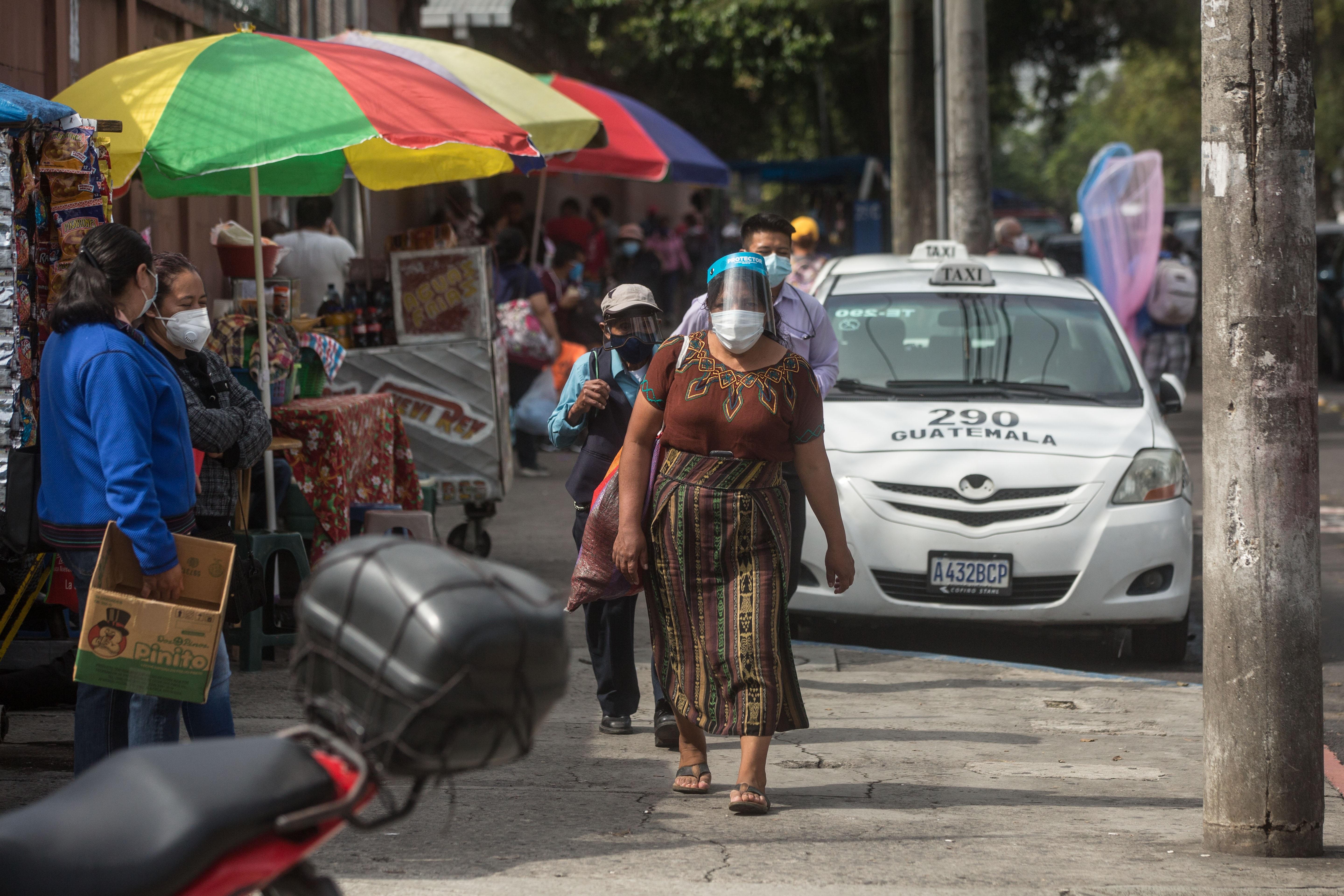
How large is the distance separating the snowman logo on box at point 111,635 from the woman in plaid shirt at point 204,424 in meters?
0.21

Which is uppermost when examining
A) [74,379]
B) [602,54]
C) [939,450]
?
[602,54]

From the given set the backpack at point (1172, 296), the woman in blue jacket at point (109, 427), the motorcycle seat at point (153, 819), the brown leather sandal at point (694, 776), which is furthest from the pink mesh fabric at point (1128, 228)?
the motorcycle seat at point (153, 819)

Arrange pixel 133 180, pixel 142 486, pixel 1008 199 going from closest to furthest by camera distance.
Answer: pixel 142 486, pixel 133 180, pixel 1008 199

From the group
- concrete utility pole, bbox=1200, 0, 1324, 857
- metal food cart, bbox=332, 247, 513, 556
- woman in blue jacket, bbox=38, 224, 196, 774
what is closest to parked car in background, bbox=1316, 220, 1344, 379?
metal food cart, bbox=332, 247, 513, 556

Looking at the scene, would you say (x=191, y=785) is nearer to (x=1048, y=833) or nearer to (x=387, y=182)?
(x=1048, y=833)

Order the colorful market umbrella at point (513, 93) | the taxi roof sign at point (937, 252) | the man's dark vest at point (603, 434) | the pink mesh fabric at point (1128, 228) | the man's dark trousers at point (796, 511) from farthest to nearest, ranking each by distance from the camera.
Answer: the pink mesh fabric at point (1128, 228) < the taxi roof sign at point (937, 252) < the colorful market umbrella at point (513, 93) < the man's dark trousers at point (796, 511) < the man's dark vest at point (603, 434)

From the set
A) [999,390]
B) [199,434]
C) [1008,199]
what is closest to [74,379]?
[199,434]

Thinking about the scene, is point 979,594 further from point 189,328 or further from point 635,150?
point 635,150

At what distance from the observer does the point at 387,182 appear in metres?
7.59

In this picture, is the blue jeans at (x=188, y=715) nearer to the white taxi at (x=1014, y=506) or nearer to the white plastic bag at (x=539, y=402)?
the white taxi at (x=1014, y=506)

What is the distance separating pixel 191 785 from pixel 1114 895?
273 cm

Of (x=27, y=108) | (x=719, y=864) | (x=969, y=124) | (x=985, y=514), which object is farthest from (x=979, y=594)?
(x=969, y=124)

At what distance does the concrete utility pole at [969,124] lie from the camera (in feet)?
42.7

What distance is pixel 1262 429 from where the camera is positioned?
429 cm
